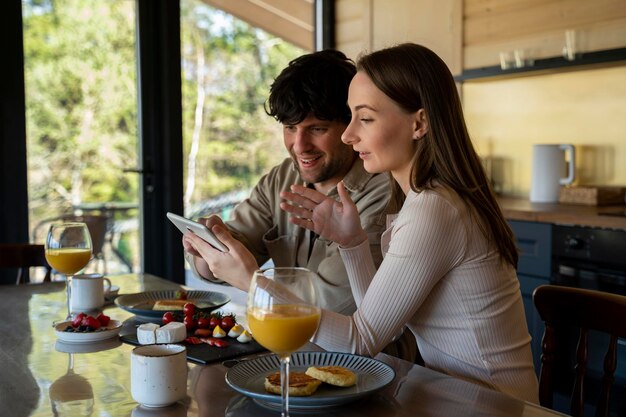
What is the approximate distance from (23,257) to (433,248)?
64.6 inches

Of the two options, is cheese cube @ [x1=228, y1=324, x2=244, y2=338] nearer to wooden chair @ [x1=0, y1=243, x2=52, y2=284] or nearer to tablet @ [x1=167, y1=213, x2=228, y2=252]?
tablet @ [x1=167, y1=213, x2=228, y2=252]

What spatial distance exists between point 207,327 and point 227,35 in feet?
9.29

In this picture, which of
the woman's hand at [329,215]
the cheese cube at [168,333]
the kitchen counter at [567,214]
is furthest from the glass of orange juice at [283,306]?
the kitchen counter at [567,214]

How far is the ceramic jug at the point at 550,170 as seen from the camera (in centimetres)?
345

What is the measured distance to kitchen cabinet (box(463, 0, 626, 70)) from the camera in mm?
3178

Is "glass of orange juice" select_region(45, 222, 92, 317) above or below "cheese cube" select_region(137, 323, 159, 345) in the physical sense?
above

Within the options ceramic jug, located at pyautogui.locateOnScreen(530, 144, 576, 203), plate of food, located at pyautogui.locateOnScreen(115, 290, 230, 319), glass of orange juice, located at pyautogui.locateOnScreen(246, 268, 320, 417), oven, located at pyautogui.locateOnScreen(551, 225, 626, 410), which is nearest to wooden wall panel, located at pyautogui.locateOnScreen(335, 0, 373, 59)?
ceramic jug, located at pyautogui.locateOnScreen(530, 144, 576, 203)

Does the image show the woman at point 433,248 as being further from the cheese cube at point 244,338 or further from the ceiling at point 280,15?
the ceiling at point 280,15

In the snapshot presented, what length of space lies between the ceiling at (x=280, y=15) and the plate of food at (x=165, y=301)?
2.50m

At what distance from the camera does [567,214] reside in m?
2.97

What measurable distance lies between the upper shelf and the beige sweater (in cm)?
207

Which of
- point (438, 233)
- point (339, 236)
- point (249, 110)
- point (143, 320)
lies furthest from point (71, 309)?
point (249, 110)

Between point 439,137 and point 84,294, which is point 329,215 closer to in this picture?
point 439,137

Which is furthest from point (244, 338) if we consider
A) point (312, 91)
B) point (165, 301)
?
point (312, 91)
